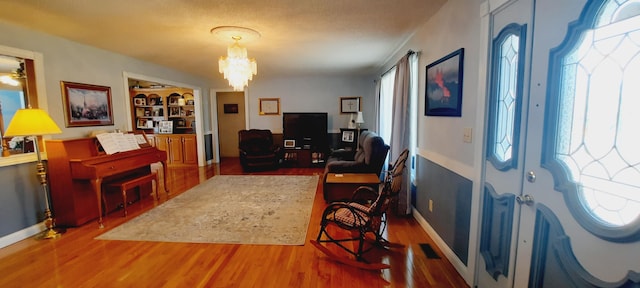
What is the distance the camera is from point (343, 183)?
11.3 ft

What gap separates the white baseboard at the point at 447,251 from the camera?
195 centimetres

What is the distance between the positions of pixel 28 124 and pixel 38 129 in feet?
0.26

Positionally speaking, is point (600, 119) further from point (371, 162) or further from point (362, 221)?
point (371, 162)

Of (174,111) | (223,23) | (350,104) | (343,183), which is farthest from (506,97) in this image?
(174,111)

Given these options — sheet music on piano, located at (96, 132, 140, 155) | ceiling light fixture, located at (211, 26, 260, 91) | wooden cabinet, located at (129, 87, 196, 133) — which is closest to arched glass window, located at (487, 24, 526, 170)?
ceiling light fixture, located at (211, 26, 260, 91)

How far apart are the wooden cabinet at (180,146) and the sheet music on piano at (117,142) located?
2714 millimetres

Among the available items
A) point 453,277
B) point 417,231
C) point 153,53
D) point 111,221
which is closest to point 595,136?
point 453,277

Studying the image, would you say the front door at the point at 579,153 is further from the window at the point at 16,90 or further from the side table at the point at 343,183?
the window at the point at 16,90

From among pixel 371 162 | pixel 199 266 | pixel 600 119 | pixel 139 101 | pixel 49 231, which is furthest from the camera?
pixel 139 101

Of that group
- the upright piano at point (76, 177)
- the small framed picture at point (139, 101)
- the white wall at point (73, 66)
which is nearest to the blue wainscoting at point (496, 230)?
the upright piano at point (76, 177)

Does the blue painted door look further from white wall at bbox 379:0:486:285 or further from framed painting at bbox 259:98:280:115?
framed painting at bbox 259:98:280:115

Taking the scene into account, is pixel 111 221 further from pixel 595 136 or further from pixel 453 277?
pixel 595 136

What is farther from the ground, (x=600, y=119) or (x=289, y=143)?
(x=600, y=119)

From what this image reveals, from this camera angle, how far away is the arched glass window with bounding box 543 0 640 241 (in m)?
0.91
